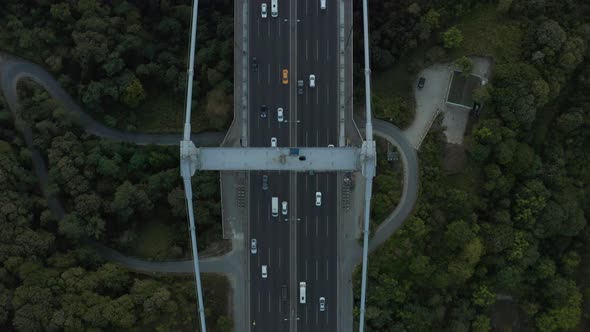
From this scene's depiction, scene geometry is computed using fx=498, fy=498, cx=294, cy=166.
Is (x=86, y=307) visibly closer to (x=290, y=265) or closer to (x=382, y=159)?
(x=290, y=265)

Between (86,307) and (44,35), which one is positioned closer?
(86,307)

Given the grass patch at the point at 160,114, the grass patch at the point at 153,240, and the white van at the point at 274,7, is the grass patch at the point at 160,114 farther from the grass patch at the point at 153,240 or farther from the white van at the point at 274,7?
the white van at the point at 274,7

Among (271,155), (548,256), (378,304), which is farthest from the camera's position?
(548,256)

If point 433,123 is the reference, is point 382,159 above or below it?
below

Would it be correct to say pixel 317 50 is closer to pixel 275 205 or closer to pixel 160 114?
pixel 275 205

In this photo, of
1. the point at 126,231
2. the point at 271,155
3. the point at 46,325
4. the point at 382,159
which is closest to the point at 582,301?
the point at 382,159

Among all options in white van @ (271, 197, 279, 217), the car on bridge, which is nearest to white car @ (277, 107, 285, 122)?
the car on bridge

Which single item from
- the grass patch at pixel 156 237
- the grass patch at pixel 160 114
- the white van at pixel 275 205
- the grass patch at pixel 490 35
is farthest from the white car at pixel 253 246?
the grass patch at pixel 490 35
